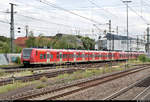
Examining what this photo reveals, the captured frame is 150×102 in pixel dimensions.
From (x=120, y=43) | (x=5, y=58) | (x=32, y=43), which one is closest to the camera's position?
(x=5, y=58)

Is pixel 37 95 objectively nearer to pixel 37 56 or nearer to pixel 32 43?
pixel 37 56

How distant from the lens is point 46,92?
1309 cm

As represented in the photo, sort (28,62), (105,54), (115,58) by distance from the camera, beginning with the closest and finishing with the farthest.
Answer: (28,62) < (105,54) < (115,58)

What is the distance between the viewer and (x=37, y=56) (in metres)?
33.0

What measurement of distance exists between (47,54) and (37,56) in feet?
7.56

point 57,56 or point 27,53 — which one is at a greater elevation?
point 27,53

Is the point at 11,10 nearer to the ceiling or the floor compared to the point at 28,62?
nearer to the ceiling

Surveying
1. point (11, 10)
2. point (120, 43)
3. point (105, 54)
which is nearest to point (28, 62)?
point (11, 10)

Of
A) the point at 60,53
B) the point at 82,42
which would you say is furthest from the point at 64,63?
the point at 82,42

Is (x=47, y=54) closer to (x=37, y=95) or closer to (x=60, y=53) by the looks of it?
(x=60, y=53)

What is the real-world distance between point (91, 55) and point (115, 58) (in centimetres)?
1195

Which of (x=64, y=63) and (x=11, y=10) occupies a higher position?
(x=11, y=10)

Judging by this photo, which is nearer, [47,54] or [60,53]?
[47,54]

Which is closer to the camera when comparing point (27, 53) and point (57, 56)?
point (27, 53)
